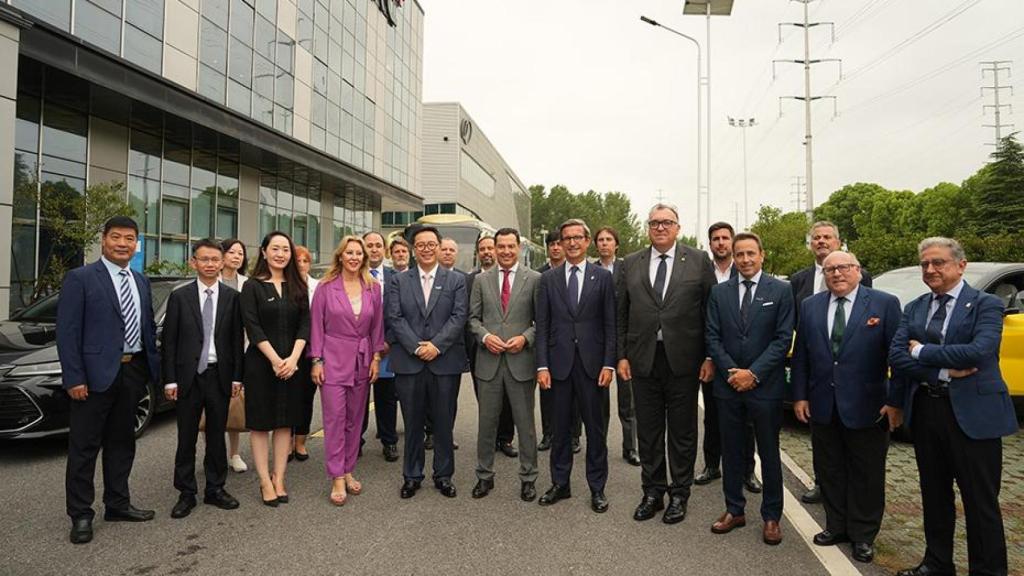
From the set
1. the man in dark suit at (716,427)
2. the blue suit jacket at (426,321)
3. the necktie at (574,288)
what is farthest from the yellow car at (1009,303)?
the blue suit jacket at (426,321)

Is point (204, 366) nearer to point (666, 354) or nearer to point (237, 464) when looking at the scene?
point (237, 464)

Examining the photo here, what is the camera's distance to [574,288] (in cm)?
475

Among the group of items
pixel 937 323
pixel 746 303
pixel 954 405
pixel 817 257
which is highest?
pixel 817 257

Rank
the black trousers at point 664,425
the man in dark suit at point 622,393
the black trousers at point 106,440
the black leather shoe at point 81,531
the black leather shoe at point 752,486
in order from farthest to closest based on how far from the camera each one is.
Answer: the man in dark suit at point 622,393 < the black leather shoe at point 752,486 < the black trousers at point 664,425 < the black trousers at point 106,440 < the black leather shoe at point 81,531

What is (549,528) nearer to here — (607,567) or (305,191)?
(607,567)

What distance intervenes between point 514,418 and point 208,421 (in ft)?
7.84

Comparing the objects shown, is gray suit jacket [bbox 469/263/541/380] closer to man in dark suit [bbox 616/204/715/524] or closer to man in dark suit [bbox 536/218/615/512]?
man in dark suit [bbox 536/218/615/512]

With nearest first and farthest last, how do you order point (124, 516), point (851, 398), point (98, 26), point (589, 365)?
point (851, 398) → point (124, 516) → point (589, 365) → point (98, 26)

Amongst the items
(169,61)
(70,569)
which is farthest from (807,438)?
(169,61)

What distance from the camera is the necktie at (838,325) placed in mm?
3824

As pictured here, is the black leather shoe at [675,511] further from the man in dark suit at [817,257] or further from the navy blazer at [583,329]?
the man in dark suit at [817,257]

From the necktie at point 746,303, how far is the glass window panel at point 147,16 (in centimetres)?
1698

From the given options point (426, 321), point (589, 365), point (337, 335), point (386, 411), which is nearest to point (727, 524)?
point (589, 365)

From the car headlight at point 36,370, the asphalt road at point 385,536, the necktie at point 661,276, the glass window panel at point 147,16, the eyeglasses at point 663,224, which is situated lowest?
the asphalt road at point 385,536
